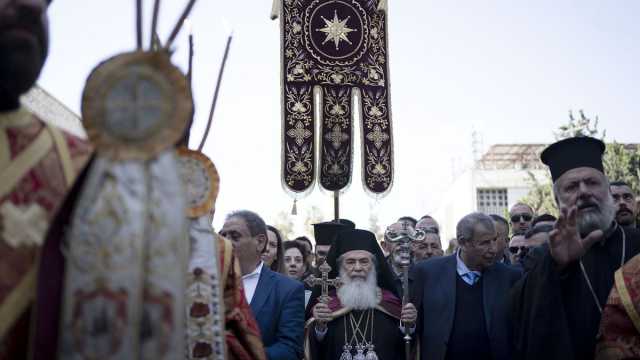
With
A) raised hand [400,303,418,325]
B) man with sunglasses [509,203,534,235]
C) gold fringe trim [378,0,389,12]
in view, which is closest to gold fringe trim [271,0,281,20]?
gold fringe trim [378,0,389,12]

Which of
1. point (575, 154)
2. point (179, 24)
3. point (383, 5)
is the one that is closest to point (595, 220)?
point (575, 154)

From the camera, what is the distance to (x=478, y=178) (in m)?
49.4

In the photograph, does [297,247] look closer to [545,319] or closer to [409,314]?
[409,314]

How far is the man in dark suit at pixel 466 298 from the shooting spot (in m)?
6.25

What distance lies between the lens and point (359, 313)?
22.0ft

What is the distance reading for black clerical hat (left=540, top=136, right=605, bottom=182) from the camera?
5.02 metres

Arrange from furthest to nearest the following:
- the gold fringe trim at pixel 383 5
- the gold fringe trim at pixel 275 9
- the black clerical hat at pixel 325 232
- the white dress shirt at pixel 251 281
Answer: the gold fringe trim at pixel 383 5 < the gold fringe trim at pixel 275 9 < the black clerical hat at pixel 325 232 < the white dress shirt at pixel 251 281

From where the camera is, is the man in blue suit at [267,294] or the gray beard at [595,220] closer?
the gray beard at [595,220]

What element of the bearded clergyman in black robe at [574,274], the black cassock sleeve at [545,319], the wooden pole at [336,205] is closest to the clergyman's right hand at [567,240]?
the bearded clergyman in black robe at [574,274]

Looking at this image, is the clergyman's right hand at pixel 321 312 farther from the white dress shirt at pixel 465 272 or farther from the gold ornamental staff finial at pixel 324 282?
the white dress shirt at pixel 465 272

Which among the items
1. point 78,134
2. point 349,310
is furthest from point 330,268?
point 78,134

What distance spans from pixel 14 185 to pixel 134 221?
452 mm

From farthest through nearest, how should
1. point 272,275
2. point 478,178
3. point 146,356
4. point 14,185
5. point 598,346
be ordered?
point 478,178 < point 272,275 < point 598,346 < point 14,185 < point 146,356

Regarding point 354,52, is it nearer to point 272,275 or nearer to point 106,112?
point 272,275
